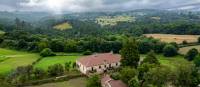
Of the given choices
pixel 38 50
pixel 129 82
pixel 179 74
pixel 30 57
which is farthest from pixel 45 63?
pixel 179 74

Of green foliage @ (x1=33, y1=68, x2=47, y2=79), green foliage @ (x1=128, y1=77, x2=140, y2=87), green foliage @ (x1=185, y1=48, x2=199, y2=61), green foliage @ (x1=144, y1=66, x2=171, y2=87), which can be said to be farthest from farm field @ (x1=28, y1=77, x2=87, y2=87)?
green foliage @ (x1=185, y1=48, x2=199, y2=61)

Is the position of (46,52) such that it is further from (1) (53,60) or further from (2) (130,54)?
(2) (130,54)

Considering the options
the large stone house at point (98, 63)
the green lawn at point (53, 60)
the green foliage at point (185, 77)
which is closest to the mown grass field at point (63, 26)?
the green lawn at point (53, 60)

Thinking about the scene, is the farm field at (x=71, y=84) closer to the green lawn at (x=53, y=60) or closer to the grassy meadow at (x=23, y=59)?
the grassy meadow at (x=23, y=59)

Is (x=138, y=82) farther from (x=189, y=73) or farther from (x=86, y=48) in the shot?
(x=86, y=48)

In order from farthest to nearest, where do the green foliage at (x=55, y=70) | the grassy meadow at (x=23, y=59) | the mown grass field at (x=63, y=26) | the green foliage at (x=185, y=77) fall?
the mown grass field at (x=63, y=26)
the grassy meadow at (x=23, y=59)
the green foliage at (x=55, y=70)
the green foliage at (x=185, y=77)

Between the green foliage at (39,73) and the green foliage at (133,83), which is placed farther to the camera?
the green foliage at (39,73)
